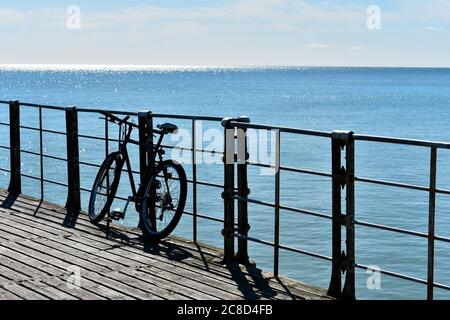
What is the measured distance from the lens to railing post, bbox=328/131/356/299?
6070 mm

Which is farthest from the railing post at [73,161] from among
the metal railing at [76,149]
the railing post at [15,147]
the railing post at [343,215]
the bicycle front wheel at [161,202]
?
the railing post at [343,215]

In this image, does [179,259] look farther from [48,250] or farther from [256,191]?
[256,191]

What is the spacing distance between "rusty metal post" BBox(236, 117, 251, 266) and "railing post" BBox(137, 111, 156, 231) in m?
1.48

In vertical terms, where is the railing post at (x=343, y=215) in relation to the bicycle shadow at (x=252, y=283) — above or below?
above

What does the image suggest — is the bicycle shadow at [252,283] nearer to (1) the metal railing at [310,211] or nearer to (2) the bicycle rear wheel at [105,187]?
(1) the metal railing at [310,211]

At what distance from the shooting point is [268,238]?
67.3 ft

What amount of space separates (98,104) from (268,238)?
267ft

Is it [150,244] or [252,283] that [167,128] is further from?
[252,283]

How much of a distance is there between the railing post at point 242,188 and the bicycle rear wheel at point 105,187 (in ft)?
7.58

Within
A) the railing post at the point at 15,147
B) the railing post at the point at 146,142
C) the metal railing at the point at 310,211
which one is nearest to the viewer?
the metal railing at the point at 310,211

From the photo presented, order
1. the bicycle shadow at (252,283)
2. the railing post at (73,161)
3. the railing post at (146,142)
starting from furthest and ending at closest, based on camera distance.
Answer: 1. the railing post at (73,161)
2. the railing post at (146,142)
3. the bicycle shadow at (252,283)

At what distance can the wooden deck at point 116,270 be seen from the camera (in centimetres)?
613

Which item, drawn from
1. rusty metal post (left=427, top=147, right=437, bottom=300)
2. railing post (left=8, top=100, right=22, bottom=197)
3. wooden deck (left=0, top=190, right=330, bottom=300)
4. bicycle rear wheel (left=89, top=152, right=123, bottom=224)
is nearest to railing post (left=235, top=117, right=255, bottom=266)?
wooden deck (left=0, top=190, right=330, bottom=300)
